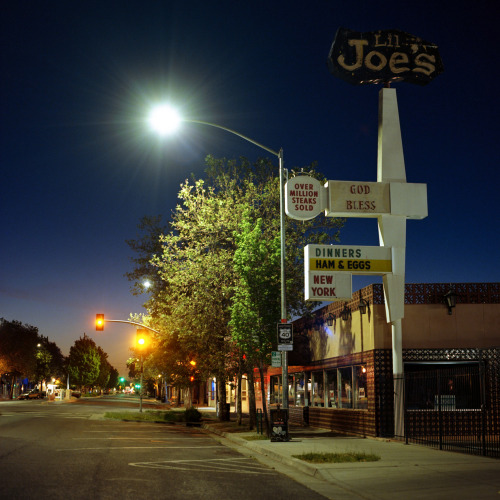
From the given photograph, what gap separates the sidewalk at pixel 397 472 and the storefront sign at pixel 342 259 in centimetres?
540

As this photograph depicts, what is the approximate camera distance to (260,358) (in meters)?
23.8

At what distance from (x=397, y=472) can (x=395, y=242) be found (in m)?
9.98

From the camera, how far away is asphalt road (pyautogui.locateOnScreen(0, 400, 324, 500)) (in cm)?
1037

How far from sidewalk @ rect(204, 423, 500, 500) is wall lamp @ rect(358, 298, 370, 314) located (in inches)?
206

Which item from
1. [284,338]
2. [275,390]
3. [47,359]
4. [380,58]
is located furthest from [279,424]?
[47,359]

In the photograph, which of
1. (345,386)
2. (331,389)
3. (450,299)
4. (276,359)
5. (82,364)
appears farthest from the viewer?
(82,364)

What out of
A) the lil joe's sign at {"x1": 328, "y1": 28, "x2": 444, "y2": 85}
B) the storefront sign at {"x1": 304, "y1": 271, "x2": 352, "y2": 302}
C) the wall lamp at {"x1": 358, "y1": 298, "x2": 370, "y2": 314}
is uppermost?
the lil joe's sign at {"x1": 328, "y1": 28, "x2": 444, "y2": 85}

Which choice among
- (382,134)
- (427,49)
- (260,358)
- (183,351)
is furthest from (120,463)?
(183,351)

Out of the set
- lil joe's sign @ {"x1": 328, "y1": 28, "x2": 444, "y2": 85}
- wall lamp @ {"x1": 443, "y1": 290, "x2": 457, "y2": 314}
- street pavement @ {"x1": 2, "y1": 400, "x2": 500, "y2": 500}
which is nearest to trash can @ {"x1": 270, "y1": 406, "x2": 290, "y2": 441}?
street pavement @ {"x1": 2, "y1": 400, "x2": 500, "y2": 500}

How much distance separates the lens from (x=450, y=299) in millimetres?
21969

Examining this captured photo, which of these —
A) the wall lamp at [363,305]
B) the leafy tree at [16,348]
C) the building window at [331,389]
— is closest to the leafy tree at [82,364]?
the leafy tree at [16,348]

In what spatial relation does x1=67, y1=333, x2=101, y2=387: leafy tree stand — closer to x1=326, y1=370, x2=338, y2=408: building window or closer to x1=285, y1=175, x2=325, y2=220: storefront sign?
x1=326, y1=370, x2=338, y2=408: building window

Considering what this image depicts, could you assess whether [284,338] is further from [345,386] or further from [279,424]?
[345,386]

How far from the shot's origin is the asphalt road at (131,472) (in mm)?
10370
